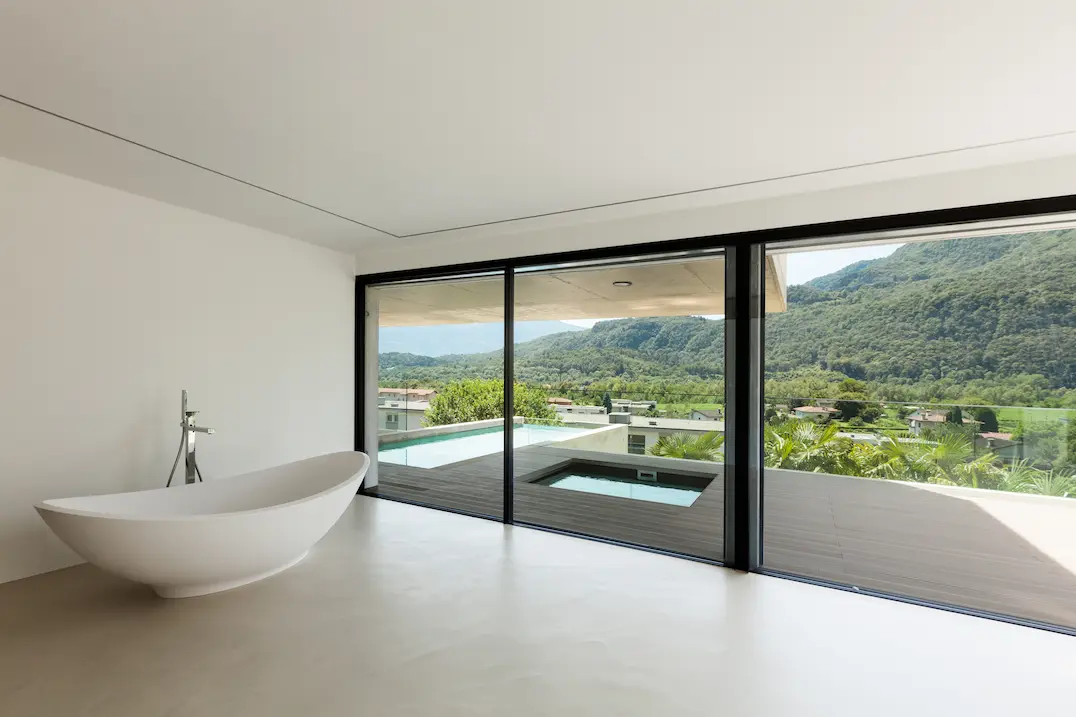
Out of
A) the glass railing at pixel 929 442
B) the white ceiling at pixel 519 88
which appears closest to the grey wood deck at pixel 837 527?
the glass railing at pixel 929 442

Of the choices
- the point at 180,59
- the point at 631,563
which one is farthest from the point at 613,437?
the point at 180,59

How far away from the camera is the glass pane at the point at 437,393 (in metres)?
4.72

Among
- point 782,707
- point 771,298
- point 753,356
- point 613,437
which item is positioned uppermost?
point 771,298

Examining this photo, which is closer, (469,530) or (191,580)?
(191,580)

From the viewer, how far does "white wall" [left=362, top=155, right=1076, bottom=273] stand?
8.96 ft

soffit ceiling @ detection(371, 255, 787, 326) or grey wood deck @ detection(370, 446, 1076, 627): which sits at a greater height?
soffit ceiling @ detection(371, 255, 787, 326)

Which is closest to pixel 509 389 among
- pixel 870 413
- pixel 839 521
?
pixel 870 413

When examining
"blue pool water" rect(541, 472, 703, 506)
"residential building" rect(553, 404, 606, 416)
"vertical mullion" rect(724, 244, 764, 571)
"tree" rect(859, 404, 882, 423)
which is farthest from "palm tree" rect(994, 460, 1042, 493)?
"residential building" rect(553, 404, 606, 416)

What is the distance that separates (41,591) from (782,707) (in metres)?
3.75

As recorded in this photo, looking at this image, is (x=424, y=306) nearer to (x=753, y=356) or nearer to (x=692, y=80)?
(x=753, y=356)

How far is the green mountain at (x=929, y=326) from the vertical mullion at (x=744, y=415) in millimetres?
228

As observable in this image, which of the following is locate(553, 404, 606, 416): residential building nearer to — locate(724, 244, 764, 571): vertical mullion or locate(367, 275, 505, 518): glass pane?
locate(367, 275, 505, 518): glass pane

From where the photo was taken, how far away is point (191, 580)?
2736mm

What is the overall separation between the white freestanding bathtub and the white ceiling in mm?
1829
